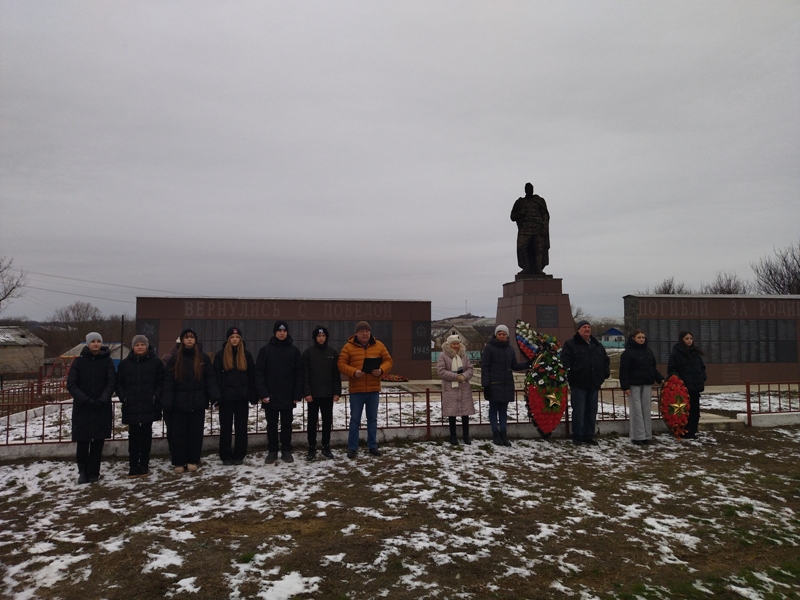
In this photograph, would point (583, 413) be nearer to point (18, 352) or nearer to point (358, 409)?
point (358, 409)

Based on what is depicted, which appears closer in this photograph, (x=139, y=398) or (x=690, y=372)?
(x=139, y=398)

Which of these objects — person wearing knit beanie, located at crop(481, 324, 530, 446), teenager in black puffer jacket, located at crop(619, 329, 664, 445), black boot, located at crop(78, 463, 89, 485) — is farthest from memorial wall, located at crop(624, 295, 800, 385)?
black boot, located at crop(78, 463, 89, 485)

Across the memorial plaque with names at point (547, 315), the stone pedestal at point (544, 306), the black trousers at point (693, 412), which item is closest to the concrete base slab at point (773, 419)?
the black trousers at point (693, 412)

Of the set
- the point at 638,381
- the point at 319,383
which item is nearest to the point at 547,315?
the point at 638,381

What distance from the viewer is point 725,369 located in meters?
13.7

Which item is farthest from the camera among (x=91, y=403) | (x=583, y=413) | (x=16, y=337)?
(x=16, y=337)

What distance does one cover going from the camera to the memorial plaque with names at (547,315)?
14.7m

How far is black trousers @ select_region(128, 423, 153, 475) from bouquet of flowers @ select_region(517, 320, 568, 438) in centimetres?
480

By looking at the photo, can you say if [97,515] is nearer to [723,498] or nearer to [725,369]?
[723,498]

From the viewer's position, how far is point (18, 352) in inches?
1303

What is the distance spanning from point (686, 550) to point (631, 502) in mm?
1015

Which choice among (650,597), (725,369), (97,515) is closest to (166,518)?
(97,515)

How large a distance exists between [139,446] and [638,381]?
6239 millimetres

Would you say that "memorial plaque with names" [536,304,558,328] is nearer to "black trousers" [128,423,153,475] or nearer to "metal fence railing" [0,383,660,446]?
"metal fence railing" [0,383,660,446]
